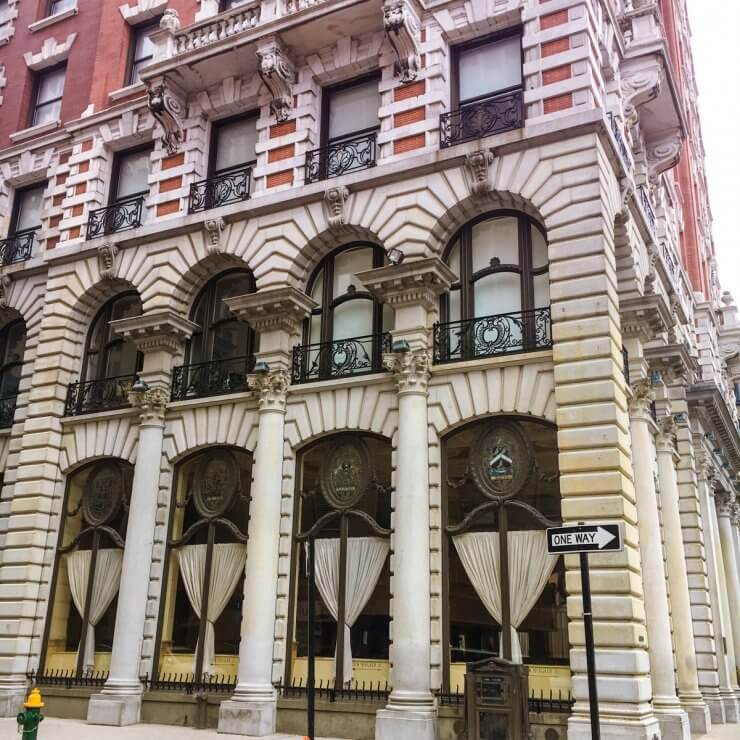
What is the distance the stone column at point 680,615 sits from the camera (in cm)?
1988

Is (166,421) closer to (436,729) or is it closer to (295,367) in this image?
(295,367)

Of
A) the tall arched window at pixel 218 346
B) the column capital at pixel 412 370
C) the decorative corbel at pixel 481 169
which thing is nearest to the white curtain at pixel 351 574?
the column capital at pixel 412 370

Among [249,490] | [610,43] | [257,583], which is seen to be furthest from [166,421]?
[610,43]

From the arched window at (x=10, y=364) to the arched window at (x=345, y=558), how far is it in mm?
10933

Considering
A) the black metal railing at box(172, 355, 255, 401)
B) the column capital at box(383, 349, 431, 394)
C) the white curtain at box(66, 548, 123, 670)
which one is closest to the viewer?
the column capital at box(383, 349, 431, 394)

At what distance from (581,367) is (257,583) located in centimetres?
796

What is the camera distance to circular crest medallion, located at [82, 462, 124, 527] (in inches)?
797

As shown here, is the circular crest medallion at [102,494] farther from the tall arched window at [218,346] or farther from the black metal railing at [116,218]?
the black metal railing at [116,218]

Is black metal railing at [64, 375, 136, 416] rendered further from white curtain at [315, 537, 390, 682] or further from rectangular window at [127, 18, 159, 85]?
rectangular window at [127, 18, 159, 85]

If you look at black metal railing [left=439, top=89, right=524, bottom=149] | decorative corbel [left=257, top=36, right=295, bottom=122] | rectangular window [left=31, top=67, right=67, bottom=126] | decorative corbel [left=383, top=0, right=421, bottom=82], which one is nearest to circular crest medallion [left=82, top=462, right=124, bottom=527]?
decorative corbel [left=257, top=36, right=295, bottom=122]

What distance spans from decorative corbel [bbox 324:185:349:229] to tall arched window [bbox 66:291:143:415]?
6746 mm

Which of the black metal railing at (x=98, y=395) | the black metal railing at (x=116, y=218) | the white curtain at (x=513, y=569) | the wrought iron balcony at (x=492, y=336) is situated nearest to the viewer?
the white curtain at (x=513, y=569)

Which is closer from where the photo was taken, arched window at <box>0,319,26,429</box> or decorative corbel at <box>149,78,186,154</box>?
decorative corbel at <box>149,78,186,154</box>

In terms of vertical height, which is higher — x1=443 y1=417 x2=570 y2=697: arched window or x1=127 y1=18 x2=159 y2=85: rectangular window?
x1=127 y1=18 x2=159 y2=85: rectangular window
